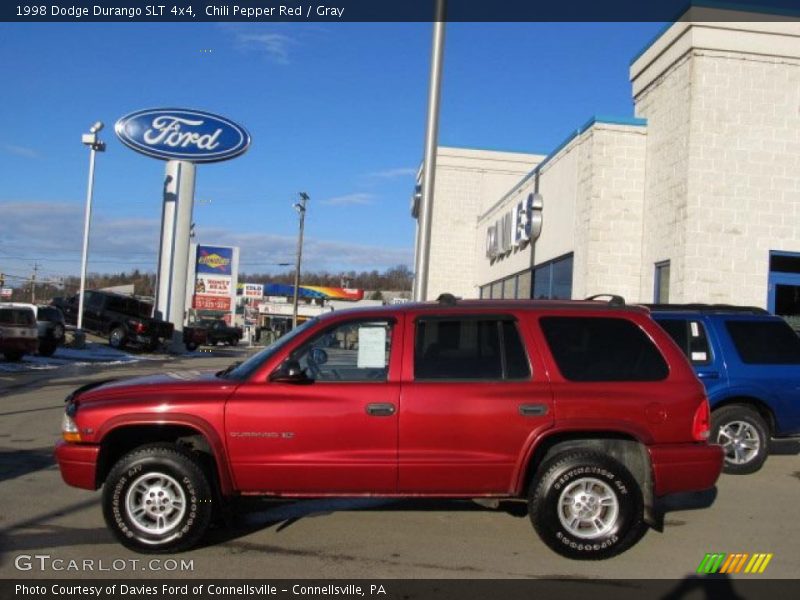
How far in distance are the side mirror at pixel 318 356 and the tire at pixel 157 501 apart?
108 centimetres

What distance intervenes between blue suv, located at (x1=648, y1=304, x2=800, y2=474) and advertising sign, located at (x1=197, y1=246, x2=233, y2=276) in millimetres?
43558

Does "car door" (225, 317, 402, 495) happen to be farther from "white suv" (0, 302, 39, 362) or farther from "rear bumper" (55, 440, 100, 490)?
"white suv" (0, 302, 39, 362)

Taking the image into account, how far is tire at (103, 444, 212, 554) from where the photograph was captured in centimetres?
515

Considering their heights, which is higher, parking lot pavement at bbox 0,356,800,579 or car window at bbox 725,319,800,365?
car window at bbox 725,319,800,365

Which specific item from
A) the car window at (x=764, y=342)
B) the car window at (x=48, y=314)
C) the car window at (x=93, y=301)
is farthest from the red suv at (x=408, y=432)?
the car window at (x=93, y=301)

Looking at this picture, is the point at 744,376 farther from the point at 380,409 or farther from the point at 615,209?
the point at 615,209

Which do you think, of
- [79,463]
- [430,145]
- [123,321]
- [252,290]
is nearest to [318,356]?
[79,463]

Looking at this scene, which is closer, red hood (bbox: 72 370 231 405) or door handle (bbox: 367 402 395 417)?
door handle (bbox: 367 402 395 417)

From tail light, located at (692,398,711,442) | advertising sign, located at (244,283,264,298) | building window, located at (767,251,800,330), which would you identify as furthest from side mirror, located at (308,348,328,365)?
advertising sign, located at (244,283,264,298)

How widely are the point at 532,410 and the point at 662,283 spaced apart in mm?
11007

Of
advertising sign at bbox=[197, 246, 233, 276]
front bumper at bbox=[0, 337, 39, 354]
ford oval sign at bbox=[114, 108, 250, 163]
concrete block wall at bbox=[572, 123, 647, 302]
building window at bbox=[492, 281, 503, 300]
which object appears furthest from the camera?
advertising sign at bbox=[197, 246, 233, 276]
